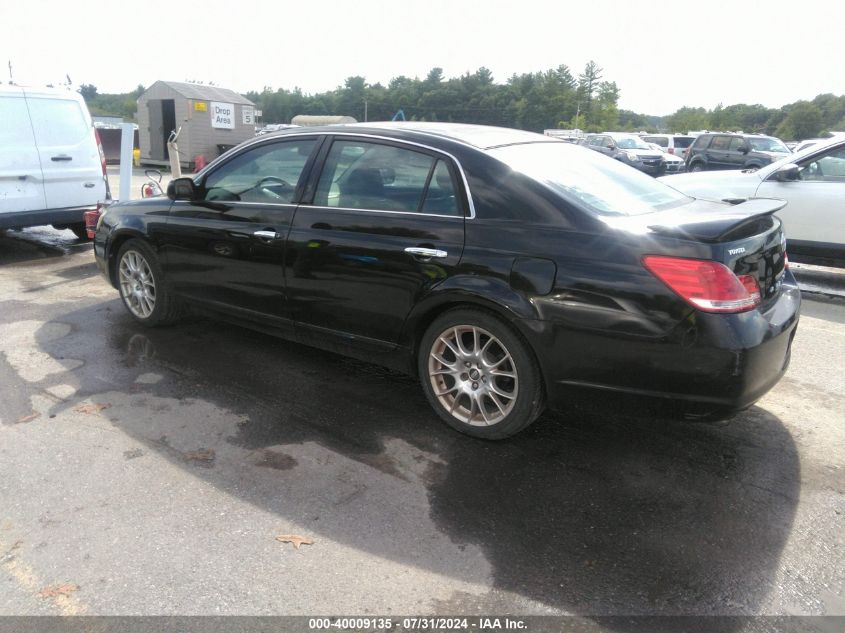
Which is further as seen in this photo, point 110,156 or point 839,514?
point 110,156

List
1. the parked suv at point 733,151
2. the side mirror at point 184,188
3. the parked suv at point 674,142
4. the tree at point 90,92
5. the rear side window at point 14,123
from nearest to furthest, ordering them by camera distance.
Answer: the side mirror at point 184,188 → the rear side window at point 14,123 → the parked suv at point 733,151 → the parked suv at point 674,142 → the tree at point 90,92

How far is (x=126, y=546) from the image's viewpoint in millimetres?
2707

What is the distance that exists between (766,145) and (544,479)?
2277cm

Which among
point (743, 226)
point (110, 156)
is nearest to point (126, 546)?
point (743, 226)

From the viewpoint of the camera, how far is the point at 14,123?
757cm

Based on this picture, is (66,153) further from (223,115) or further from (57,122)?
(223,115)

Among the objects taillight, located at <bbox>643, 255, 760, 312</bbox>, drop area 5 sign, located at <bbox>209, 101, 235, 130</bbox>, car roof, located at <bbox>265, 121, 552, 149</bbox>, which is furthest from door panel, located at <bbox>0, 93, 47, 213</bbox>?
drop area 5 sign, located at <bbox>209, 101, 235, 130</bbox>

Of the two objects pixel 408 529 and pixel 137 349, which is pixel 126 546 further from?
pixel 137 349

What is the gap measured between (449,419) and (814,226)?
6143 millimetres

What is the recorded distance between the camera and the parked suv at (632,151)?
24312mm

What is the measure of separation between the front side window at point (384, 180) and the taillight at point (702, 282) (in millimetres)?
1126

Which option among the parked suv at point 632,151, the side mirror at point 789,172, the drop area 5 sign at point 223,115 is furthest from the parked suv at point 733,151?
the drop area 5 sign at point 223,115

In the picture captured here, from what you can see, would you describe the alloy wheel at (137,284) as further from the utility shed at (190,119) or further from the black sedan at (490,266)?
the utility shed at (190,119)

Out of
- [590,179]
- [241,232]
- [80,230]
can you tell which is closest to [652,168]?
[80,230]
